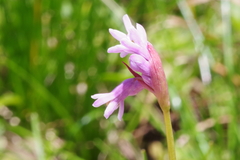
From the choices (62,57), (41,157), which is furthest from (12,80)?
(41,157)

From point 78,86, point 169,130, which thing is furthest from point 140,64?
point 78,86

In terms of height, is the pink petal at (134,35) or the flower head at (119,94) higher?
the pink petal at (134,35)

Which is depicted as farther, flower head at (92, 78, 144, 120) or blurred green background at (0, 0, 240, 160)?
blurred green background at (0, 0, 240, 160)

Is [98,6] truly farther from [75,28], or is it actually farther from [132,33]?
[132,33]

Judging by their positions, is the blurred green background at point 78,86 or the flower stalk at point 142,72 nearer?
the flower stalk at point 142,72

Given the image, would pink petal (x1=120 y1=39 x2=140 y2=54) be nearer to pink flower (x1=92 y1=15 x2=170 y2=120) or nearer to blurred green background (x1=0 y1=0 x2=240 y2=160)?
pink flower (x1=92 y1=15 x2=170 y2=120)

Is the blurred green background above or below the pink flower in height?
above

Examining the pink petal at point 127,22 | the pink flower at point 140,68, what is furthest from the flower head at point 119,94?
the pink petal at point 127,22

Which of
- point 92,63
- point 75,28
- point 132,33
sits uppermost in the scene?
point 75,28

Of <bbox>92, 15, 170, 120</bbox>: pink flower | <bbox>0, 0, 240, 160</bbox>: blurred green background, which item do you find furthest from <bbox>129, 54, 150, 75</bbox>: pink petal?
<bbox>0, 0, 240, 160</bbox>: blurred green background

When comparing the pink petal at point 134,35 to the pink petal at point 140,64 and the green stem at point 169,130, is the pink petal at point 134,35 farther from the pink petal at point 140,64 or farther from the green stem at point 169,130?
the green stem at point 169,130

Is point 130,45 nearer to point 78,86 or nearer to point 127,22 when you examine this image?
point 127,22
